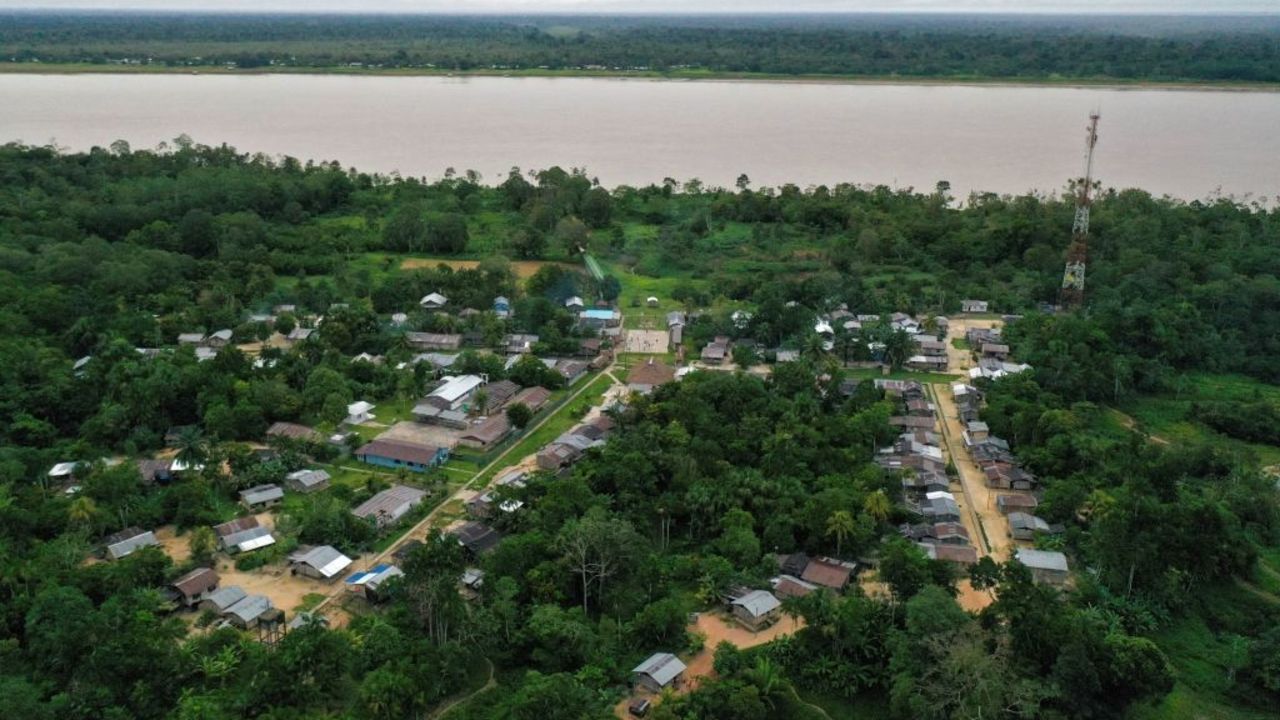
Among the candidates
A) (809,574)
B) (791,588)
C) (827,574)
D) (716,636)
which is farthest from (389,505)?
(827,574)

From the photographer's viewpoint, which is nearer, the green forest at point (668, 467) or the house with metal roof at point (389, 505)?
the green forest at point (668, 467)

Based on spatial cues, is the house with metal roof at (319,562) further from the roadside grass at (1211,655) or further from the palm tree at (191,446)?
the roadside grass at (1211,655)

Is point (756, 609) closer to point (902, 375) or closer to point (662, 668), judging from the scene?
point (662, 668)

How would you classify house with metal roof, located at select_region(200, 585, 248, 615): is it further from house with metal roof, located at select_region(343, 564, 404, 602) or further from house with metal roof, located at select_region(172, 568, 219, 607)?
house with metal roof, located at select_region(343, 564, 404, 602)

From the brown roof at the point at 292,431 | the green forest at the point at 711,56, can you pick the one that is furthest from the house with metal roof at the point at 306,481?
the green forest at the point at 711,56

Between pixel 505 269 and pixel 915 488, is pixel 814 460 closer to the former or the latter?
pixel 915 488

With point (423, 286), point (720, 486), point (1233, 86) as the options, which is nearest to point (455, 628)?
point (720, 486)
